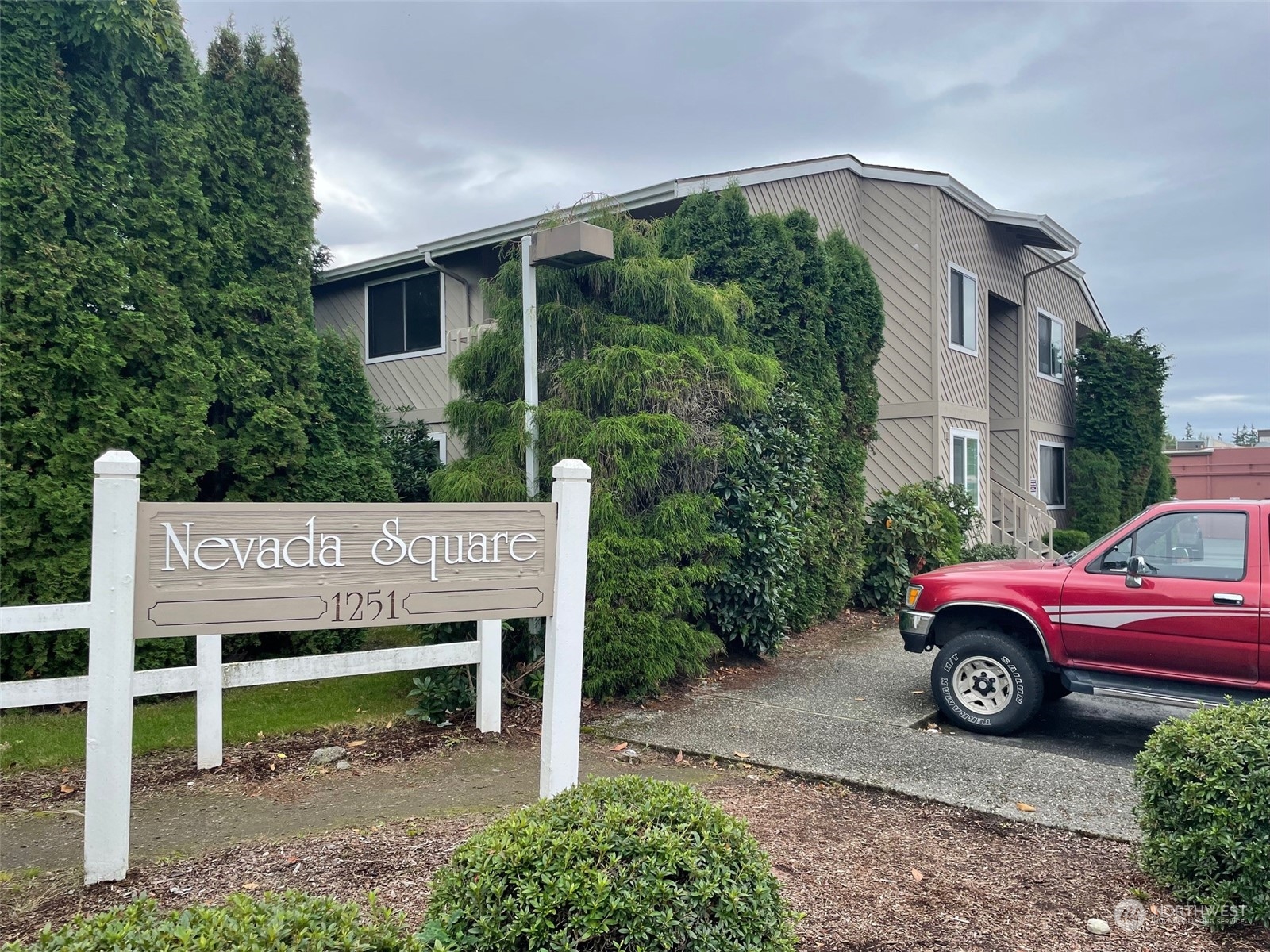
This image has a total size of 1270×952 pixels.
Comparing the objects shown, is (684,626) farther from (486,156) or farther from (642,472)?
(486,156)

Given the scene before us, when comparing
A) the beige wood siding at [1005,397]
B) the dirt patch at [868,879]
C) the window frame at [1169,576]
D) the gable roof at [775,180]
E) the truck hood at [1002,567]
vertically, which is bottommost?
the dirt patch at [868,879]

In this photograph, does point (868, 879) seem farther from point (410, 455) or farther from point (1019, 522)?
point (1019, 522)

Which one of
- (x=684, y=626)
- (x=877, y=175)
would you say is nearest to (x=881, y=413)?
(x=877, y=175)

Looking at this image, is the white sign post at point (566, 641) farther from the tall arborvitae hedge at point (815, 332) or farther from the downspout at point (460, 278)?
the downspout at point (460, 278)

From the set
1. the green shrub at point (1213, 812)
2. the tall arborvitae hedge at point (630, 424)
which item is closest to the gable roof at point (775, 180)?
the tall arborvitae hedge at point (630, 424)

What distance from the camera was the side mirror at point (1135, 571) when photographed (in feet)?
19.8

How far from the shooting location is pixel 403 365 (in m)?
15.8

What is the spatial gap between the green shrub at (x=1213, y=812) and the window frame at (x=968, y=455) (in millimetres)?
11887

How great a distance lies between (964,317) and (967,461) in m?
2.78

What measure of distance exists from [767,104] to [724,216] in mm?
2994

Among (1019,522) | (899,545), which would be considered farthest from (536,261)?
(1019,522)

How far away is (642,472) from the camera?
23.1ft

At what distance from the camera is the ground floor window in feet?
52.2

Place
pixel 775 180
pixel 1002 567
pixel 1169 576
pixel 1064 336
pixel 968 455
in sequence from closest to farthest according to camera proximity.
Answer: pixel 1169 576 → pixel 1002 567 → pixel 775 180 → pixel 968 455 → pixel 1064 336
